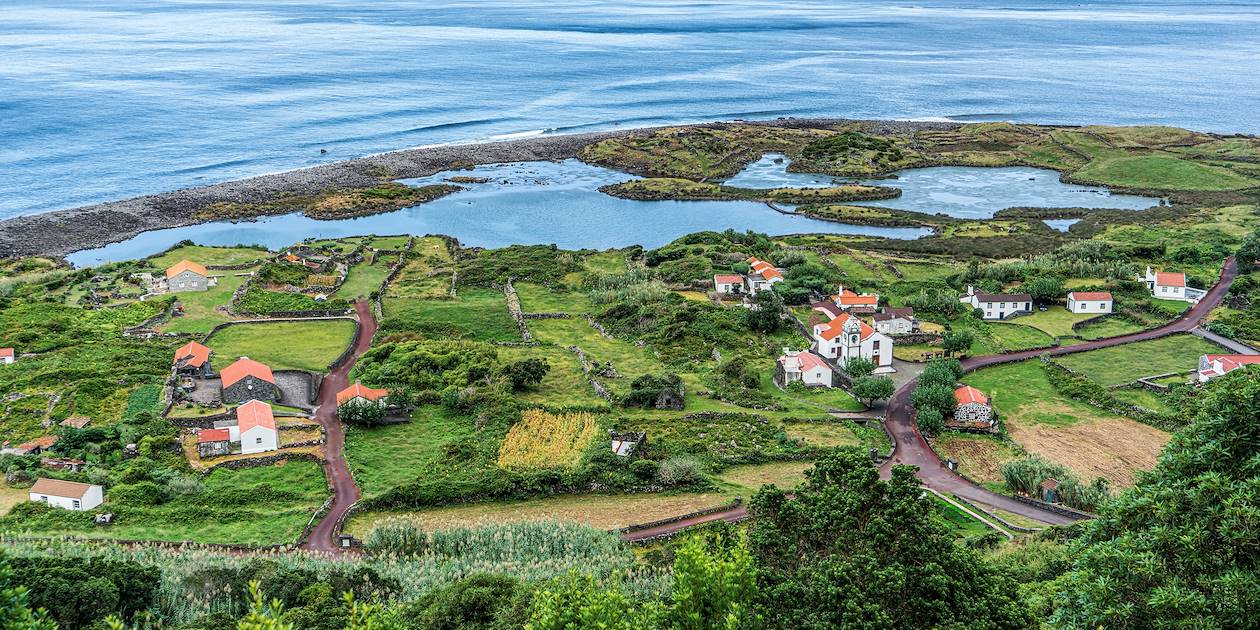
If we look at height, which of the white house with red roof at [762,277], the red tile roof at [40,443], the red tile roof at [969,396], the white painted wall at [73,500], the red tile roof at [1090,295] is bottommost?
the red tile roof at [969,396]

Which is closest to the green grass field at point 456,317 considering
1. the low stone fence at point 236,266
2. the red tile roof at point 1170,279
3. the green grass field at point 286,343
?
the green grass field at point 286,343

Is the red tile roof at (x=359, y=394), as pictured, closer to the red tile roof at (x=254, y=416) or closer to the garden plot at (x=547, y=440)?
the red tile roof at (x=254, y=416)

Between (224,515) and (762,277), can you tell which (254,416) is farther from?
(762,277)

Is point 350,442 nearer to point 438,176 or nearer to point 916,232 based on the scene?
point 916,232

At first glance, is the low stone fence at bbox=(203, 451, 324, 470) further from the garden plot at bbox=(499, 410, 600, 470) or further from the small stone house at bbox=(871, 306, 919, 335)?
the small stone house at bbox=(871, 306, 919, 335)

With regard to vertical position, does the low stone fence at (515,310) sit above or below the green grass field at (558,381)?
above

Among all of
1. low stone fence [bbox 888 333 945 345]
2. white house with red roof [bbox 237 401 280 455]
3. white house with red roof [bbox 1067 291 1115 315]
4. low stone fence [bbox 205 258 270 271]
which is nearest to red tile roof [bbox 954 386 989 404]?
low stone fence [bbox 888 333 945 345]
